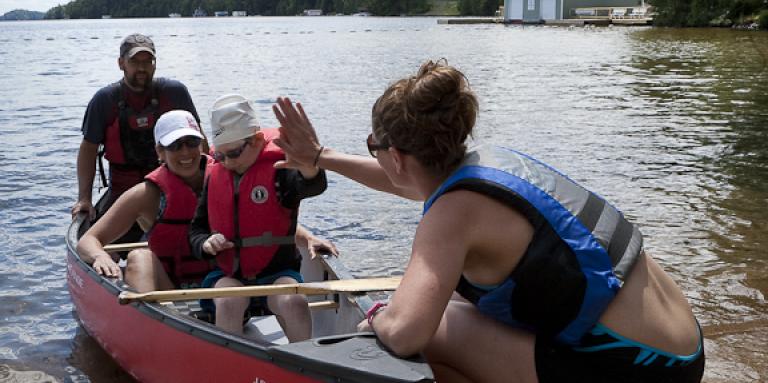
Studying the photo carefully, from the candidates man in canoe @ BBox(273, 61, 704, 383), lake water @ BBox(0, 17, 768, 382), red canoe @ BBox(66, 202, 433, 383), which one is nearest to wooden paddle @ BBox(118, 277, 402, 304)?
red canoe @ BBox(66, 202, 433, 383)

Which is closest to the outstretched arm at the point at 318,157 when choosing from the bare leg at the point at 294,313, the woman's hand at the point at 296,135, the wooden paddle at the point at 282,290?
the woman's hand at the point at 296,135

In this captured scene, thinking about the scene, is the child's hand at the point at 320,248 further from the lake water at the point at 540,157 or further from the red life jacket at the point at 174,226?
the lake water at the point at 540,157

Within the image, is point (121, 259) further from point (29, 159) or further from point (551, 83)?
point (551, 83)

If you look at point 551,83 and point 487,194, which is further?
point 551,83

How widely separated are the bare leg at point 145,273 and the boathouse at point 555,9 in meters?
64.1

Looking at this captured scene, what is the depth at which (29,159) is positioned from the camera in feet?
41.7

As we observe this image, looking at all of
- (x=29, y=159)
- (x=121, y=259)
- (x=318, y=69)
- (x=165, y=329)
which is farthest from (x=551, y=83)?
(x=165, y=329)

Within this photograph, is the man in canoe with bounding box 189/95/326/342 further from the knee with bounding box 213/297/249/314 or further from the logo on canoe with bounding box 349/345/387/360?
the logo on canoe with bounding box 349/345/387/360

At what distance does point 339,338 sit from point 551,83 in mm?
20329

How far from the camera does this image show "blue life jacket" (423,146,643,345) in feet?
8.64

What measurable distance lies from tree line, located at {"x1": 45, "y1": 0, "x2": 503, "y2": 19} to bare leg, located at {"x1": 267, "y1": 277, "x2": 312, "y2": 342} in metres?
120

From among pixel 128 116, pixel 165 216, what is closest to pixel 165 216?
pixel 165 216

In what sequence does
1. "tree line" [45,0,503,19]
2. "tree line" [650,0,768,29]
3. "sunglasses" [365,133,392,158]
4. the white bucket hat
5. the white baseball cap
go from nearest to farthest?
1. "sunglasses" [365,133,392,158]
2. the white bucket hat
3. the white baseball cap
4. "tree line" [650,0,768,29]
5. "tree line" [45,0,503,19]

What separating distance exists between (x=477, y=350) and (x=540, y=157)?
958 centimetres
